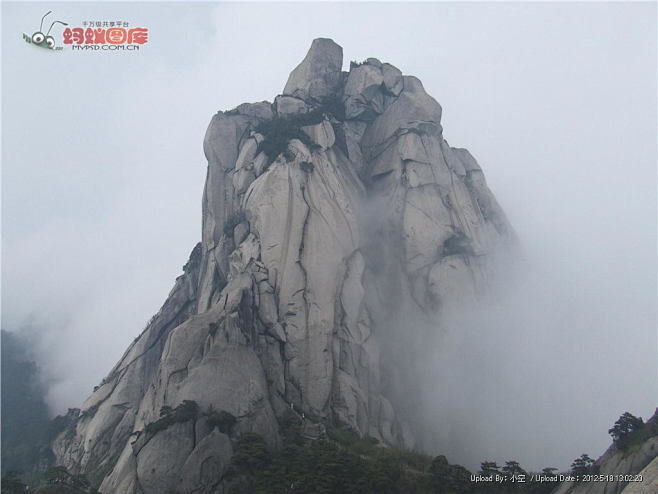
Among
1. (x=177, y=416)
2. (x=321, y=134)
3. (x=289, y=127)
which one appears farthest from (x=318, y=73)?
(x=177, y=416)

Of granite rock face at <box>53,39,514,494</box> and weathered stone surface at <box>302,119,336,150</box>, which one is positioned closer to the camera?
granite rock face at <box>53,39,514,494</box>

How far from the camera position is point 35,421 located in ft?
282

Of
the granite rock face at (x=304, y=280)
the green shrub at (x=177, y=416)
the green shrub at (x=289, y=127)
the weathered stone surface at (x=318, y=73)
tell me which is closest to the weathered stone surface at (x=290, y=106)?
the granite rock face at (x=304, y=280)

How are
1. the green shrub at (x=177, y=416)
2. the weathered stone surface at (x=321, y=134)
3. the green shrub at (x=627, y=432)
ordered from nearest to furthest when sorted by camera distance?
the green shrub at (x=627, y=432), the green shrub at (x=177, y=416), the weathered stone surface at (x=321, y=134)

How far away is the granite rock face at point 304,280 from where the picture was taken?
46.8 metres

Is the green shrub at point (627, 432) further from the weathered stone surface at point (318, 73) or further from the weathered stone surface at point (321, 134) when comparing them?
the weathered stone surface at point (318, 73)

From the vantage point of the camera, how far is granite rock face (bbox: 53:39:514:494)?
46.8 m

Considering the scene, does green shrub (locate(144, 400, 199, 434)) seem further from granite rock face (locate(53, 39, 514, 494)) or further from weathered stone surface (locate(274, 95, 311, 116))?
weathered stone surface (locate(274, 95, 311, 116))

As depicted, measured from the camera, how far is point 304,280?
5616 cm

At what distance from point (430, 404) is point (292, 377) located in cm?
1447

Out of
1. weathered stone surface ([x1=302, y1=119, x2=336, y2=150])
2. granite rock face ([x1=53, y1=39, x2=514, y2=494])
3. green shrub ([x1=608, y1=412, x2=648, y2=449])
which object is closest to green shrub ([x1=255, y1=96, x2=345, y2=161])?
granite rock face ([x1=53, y1=39, x2=514, y2=494])

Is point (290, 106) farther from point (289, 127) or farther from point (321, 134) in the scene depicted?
point (321, 134)

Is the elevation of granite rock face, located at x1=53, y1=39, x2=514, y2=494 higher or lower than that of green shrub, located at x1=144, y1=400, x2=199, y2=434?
higher

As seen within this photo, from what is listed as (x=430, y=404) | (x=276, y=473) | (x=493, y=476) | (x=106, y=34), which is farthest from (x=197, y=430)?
(x=106, y=34)
